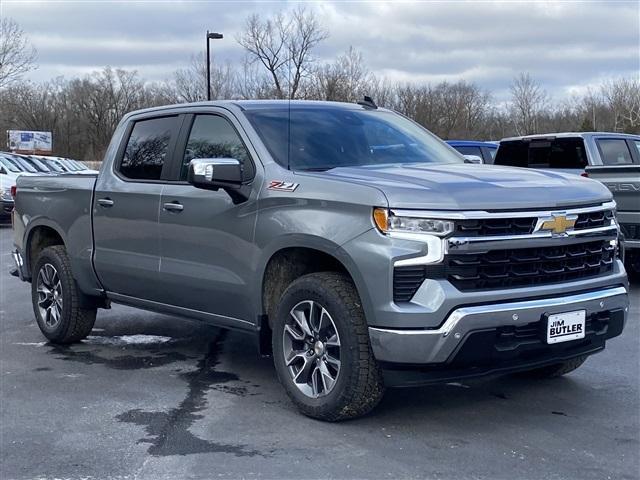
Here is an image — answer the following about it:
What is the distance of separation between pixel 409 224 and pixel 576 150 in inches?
321

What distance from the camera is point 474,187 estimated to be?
455 cm

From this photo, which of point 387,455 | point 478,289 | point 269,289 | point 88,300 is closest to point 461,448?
point 387,455

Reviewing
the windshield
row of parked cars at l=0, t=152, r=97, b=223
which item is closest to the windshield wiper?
the windshield

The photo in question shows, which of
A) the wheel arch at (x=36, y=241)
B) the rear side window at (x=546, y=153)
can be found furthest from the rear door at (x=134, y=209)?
the rear side window at (x=546, y=153)

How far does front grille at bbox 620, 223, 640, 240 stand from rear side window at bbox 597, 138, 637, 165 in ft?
8.60

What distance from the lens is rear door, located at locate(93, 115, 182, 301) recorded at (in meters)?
6.14

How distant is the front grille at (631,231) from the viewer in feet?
30.3

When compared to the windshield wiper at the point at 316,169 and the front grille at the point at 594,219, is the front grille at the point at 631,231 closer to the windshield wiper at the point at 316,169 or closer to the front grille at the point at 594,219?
the front grille at the point at 594,219

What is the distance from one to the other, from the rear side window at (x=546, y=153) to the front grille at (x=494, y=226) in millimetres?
7600

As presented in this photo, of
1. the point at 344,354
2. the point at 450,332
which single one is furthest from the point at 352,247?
the point at 450,332

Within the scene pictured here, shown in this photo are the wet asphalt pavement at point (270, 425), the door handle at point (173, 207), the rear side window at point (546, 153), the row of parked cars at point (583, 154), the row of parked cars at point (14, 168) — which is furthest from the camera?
the row of parked cars at point (14, 168)

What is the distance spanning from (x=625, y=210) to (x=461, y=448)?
5.76 meters

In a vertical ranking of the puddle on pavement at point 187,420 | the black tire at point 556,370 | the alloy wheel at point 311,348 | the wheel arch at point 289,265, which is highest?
the wheel arch at point 289,265

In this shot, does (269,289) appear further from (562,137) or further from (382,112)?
(562,137)
